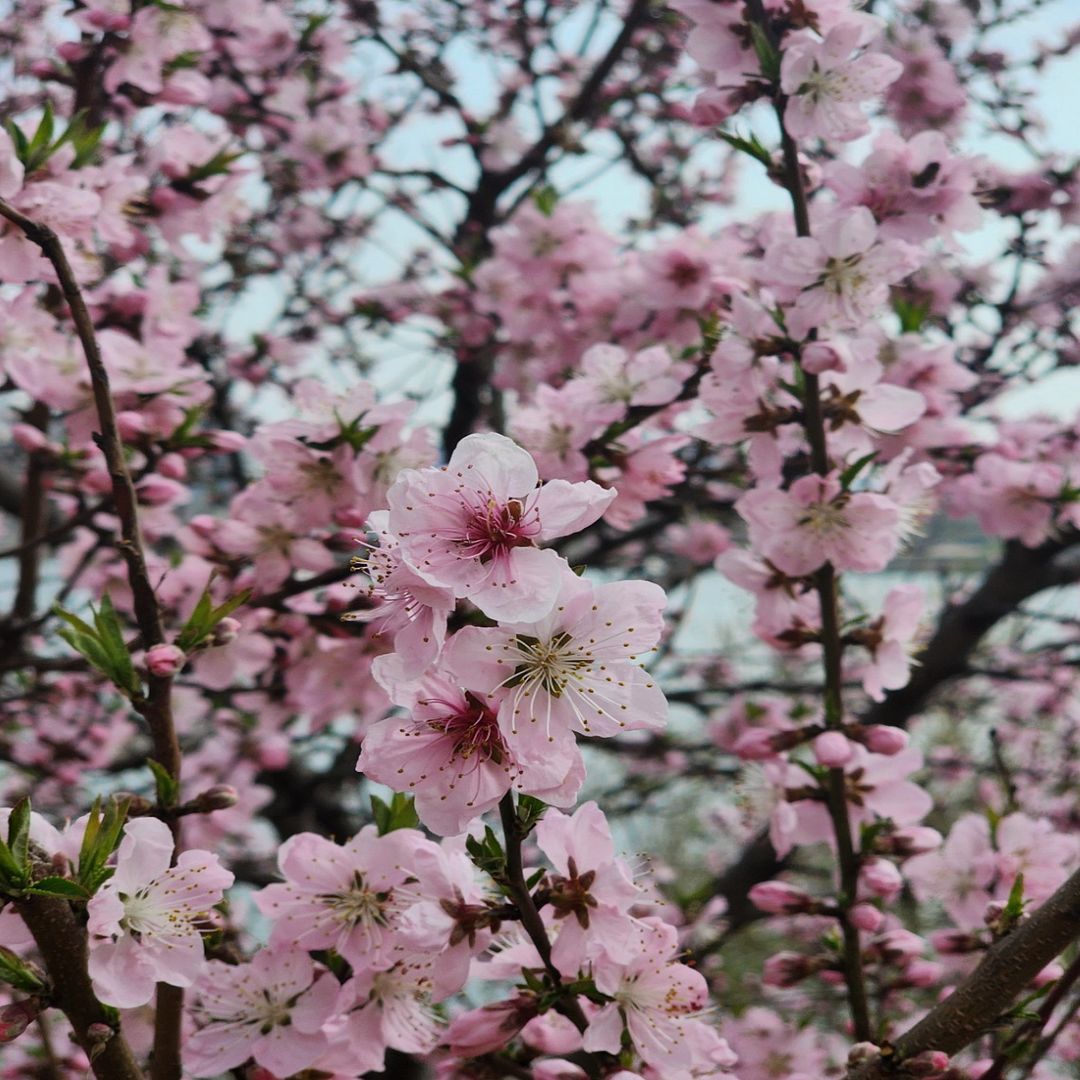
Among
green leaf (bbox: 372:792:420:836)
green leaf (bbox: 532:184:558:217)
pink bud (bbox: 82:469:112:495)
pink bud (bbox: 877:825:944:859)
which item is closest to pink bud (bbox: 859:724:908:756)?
pink bud (bbox: 877:825:944:859)

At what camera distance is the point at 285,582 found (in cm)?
228

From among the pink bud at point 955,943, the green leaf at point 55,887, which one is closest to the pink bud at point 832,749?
the pink bud at point 955,943

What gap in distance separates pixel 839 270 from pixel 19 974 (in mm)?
1581

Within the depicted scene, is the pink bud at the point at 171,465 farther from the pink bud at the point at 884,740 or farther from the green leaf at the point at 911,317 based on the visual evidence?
the green leaf at the point at 911,317

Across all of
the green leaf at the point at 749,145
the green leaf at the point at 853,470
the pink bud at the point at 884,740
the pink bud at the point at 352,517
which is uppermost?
the green leaf at the point at 749,145

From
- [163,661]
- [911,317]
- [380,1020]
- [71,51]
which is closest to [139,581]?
[163,661]

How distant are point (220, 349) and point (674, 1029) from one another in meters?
4.30

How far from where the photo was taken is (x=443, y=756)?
1007 millimetres

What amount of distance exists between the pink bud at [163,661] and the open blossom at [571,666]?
1.44 feet

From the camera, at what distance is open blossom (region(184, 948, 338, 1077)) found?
1.23 meters

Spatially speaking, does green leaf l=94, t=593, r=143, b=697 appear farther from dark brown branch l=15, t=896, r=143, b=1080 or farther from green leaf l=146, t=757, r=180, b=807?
dark brown branch l=15, t=896, r=143, b=1080

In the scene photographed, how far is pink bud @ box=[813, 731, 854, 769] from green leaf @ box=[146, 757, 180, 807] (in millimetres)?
991

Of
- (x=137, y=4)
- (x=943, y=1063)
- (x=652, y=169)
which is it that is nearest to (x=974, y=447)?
(x=943, y=1063)

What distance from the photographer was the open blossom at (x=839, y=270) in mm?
1775
